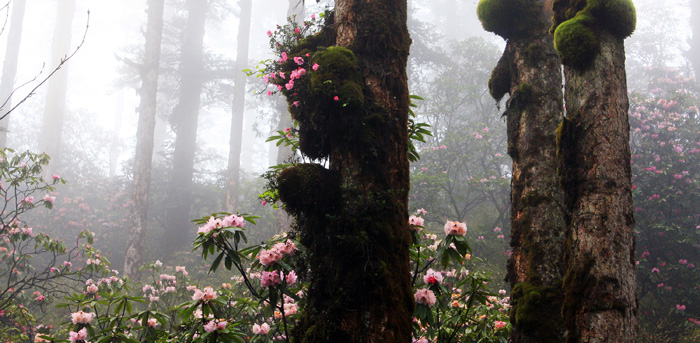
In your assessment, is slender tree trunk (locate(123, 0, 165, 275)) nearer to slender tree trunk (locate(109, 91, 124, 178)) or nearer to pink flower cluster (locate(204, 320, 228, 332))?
pink flower cluster (locate(204, 320, 228, 332))

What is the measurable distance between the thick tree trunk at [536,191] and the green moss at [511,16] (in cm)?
7

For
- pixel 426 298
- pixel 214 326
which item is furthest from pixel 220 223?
pixel 426 298

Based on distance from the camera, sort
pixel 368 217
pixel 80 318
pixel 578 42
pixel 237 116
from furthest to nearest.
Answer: pixel 237 116, pixel 80 318, pixel 578 42, pixel 368 217

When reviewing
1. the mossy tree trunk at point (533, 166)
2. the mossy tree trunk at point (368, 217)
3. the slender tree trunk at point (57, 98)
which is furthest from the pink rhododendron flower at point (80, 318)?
the slender tree trunk at point (57, 98)

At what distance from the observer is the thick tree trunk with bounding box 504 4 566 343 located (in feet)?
12.2

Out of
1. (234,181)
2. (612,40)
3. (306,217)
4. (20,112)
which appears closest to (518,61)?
(612,40)

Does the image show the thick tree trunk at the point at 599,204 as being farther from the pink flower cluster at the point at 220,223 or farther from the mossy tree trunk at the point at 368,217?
the pink flower cluster at the point at 220,223

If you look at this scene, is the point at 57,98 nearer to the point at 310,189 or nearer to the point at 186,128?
the point at 186,128

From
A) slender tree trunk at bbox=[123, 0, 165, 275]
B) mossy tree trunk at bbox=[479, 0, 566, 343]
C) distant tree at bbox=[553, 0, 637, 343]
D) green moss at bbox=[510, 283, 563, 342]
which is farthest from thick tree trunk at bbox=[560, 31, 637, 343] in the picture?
slender tree trunk at bbox=[123, 0, 165, 275]

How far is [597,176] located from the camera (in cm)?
303

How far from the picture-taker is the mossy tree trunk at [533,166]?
12.2ft

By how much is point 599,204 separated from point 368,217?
1.65 m

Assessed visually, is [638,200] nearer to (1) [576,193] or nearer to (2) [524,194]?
(2) [524,194]

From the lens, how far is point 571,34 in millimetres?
3375
